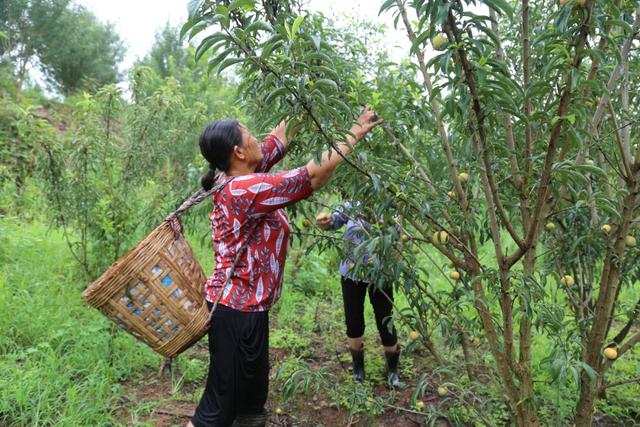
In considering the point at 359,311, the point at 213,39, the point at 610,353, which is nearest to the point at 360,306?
the point at 359,311

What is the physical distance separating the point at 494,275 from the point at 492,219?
0.22 metres

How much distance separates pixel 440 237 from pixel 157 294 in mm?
1198

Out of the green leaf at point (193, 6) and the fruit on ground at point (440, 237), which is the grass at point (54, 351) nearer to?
the fruit on ground at point (440, 237)

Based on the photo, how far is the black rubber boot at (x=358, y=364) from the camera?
3.46m

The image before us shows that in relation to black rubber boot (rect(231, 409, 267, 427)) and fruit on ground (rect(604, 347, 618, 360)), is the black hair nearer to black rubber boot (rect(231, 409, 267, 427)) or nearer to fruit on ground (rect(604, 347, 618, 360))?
black rubber boot (rect(231, 409, 267, 427))

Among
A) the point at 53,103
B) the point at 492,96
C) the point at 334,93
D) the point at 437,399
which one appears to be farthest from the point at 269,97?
the point at 53,103

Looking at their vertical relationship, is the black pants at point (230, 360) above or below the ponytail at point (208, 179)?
below

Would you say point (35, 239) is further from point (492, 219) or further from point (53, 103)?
point (53, 103)

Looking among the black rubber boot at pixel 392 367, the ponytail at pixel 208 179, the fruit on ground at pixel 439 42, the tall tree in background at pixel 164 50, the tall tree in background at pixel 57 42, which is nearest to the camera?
the fruit on ground at pixel 439 42

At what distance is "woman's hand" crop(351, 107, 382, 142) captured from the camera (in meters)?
1.91

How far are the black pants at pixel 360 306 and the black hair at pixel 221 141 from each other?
1444mm

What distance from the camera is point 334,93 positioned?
178 centimetres

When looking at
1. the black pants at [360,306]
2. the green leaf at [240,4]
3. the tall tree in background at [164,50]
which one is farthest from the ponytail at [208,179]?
the tall tree in background at [164,50]

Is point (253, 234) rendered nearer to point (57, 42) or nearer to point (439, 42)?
point (439, 42)
